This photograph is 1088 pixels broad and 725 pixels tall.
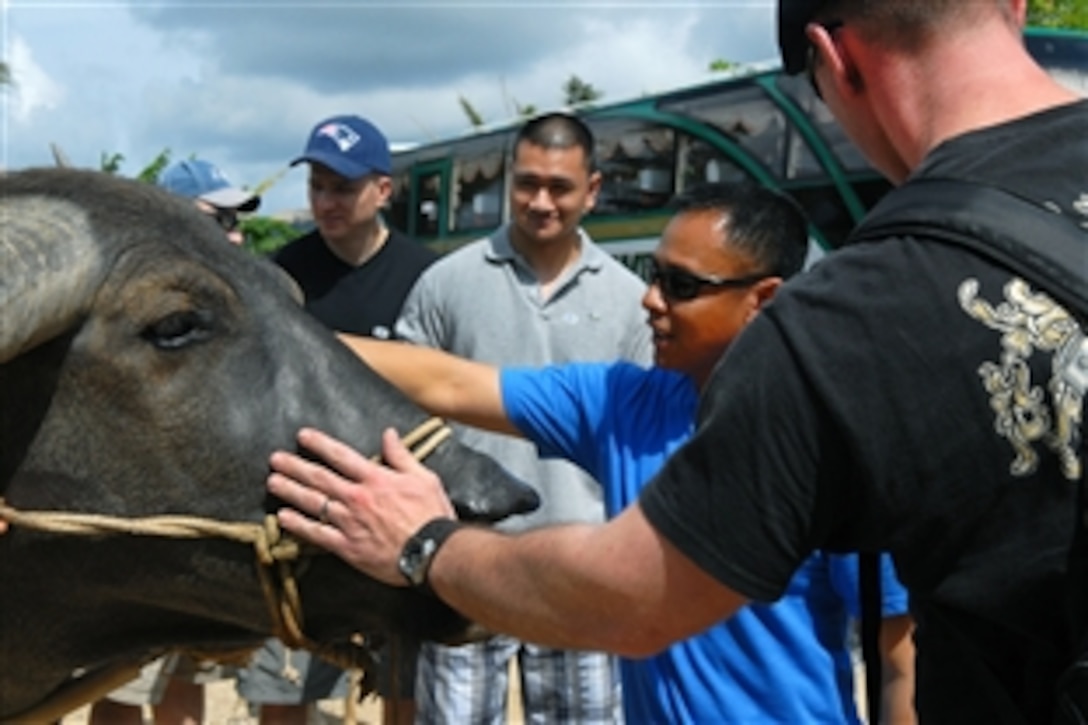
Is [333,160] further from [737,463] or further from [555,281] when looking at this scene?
[737,463]

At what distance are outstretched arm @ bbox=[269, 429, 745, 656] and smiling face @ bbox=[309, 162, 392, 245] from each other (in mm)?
3409

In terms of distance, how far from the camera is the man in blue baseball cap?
6094mm

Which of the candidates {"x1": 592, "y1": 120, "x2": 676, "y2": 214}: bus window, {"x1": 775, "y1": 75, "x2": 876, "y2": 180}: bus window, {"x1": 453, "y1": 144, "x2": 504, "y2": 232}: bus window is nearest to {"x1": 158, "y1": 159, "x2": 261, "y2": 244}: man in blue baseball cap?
{"x1": 775, "y1": 75, "x2": 876, "y2": 180}: bus window

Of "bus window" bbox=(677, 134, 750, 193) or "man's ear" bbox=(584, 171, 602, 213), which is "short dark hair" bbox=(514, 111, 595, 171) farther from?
"bus window" bbox=(677, 134, 750, 193)

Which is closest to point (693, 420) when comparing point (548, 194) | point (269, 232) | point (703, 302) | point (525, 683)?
point (703, 302)

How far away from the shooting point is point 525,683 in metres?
5.32

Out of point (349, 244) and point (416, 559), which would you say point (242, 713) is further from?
point (416, 559)

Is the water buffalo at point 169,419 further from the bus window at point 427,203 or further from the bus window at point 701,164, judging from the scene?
the bus window at point 427,203

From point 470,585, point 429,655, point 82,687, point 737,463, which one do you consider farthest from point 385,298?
point 737,463

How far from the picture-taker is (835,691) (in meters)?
3.44

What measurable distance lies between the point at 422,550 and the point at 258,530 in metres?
0.51

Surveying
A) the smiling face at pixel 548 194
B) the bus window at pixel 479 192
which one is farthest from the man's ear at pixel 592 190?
the bus window at pixel 479 192

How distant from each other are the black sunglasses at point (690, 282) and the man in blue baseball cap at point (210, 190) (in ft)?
9.35

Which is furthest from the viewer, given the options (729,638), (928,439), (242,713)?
(242,713)
